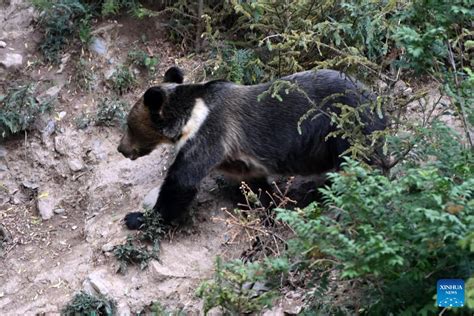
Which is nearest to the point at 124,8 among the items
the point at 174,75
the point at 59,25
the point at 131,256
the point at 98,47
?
the point at 98,47

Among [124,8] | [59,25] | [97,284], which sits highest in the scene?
[124,8]

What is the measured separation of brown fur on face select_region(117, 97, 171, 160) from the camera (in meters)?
7.55

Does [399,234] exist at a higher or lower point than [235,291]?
higher

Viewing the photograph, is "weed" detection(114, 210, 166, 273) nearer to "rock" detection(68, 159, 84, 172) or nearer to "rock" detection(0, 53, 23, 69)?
"rock" detection(68, 159, 84, 172)

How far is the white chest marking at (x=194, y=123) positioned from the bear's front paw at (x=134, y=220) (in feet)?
2.43

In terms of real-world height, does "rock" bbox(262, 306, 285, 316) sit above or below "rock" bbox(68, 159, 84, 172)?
below

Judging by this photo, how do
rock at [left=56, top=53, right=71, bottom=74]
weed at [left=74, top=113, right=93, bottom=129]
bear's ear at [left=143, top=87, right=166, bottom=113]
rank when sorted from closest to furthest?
bear's ear at [left=143, top=87, right=166, bottom=113], weed at [left=74, top=113, right=93, bottom=129], rock at [left=56, top=53, right=71, bottom=74]

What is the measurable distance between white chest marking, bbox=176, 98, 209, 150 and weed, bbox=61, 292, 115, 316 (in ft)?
5.37

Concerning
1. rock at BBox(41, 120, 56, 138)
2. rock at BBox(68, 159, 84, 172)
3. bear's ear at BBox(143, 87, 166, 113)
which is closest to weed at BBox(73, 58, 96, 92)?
rock at BBox(41, 120, 56, 138)

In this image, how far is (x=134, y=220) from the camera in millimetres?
7156

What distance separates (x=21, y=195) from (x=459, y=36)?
4.89m

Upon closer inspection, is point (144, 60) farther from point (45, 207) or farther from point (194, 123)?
point (45, 207)

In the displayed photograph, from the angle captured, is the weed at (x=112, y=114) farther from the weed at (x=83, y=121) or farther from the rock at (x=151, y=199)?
the rock at (x=151, y=199)

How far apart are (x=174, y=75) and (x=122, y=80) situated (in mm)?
1037
